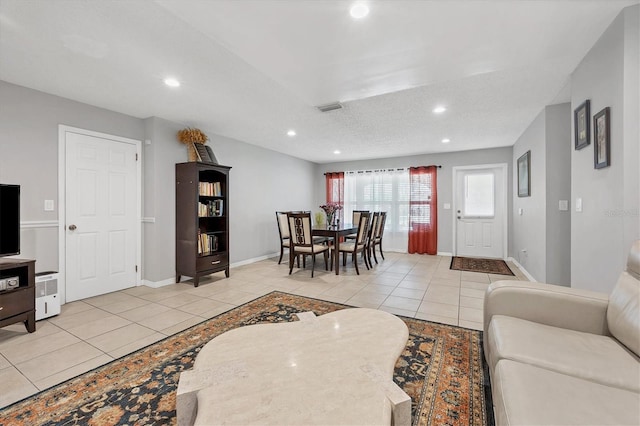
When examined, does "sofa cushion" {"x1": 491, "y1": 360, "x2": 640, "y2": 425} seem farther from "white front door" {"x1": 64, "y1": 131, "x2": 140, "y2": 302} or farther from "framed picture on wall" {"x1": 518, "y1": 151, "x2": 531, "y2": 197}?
"white front door" {"x1": 64, "y1": 131, "x2": 140, "y2": 302}

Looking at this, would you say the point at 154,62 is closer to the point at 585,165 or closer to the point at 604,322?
the point at 604,322

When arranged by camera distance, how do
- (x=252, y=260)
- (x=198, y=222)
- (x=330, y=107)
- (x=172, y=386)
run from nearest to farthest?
(x=172, y=386) < (x=330, y=107) < (x=198, y=222) < (x=252, y=260)

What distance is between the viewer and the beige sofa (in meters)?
0.90

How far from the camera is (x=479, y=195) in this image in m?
6.03

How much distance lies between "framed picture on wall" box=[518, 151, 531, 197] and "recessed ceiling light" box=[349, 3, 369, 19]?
384 centimetres

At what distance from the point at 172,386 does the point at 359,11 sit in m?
2.65

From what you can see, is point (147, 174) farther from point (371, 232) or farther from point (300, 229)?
point (371, 232)

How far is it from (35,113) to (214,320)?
2957mm

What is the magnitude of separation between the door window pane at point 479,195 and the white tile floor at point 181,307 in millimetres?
1414

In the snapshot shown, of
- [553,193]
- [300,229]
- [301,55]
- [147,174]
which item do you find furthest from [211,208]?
[553,193]

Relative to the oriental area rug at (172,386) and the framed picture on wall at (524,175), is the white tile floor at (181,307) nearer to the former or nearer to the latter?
the oriental area rug at (172,386)

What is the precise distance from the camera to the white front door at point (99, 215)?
3.25 m

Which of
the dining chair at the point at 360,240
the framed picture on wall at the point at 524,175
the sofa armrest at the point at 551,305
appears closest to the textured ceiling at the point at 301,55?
the framed picture on wall at the point at 524,175

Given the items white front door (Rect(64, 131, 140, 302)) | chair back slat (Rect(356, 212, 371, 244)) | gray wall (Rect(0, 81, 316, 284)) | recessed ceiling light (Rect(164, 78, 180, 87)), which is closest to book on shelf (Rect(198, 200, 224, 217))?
gray wall (Rect(0, 81, 316, 284))
